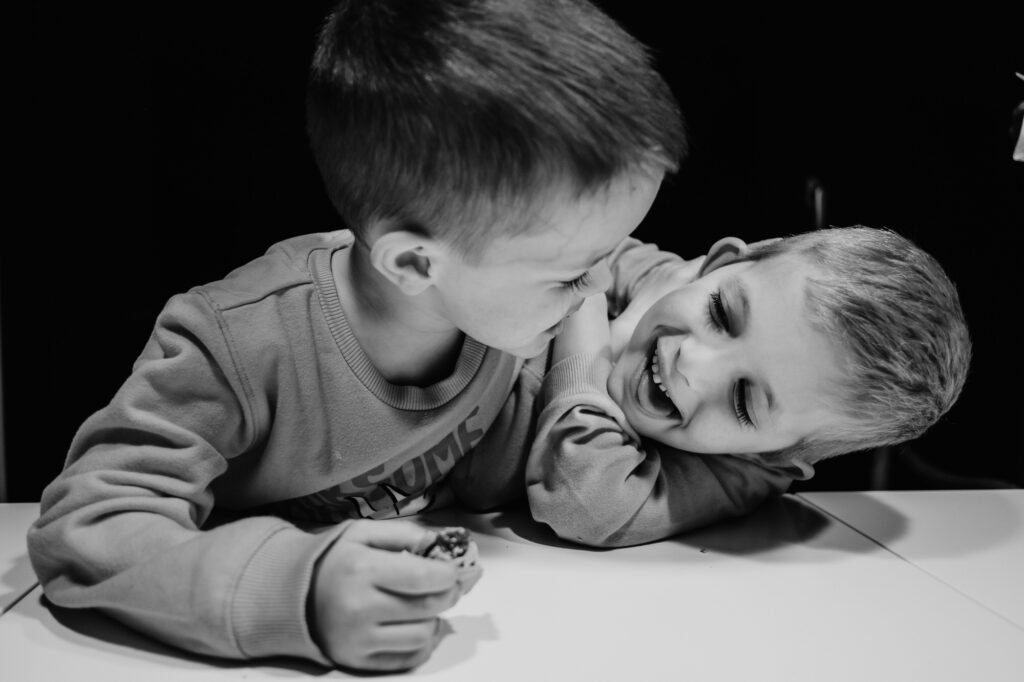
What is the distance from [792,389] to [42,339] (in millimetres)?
730

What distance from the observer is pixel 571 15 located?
61cm

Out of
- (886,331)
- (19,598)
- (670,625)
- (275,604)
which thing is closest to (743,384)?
(886,331)

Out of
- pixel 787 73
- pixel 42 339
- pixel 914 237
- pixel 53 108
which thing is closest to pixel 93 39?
pixel 53 108

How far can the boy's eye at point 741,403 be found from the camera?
2.66 feet

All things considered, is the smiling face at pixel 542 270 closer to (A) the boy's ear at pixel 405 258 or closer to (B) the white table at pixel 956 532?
(A) the boy's ear at pixel 405 258

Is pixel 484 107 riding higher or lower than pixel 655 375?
higher

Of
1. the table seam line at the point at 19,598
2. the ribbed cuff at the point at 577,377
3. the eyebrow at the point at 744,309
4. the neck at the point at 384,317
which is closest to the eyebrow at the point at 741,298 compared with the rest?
the eyebrow at the point at 744,309

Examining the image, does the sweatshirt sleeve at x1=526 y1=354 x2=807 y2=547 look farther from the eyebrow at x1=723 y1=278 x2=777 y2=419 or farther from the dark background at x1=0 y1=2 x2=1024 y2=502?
the dark background at x1=0 y1=2 x2=1024 y2=502

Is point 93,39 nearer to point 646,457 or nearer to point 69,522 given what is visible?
point 69,522

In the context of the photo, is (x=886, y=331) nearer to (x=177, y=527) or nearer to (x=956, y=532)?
(x=956, y=532)

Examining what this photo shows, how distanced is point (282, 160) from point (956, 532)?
30.2 inches

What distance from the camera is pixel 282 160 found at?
36.8 inches

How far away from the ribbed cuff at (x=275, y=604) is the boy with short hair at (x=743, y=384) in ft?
0.97

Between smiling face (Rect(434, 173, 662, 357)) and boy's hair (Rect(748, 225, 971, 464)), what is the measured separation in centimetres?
20
